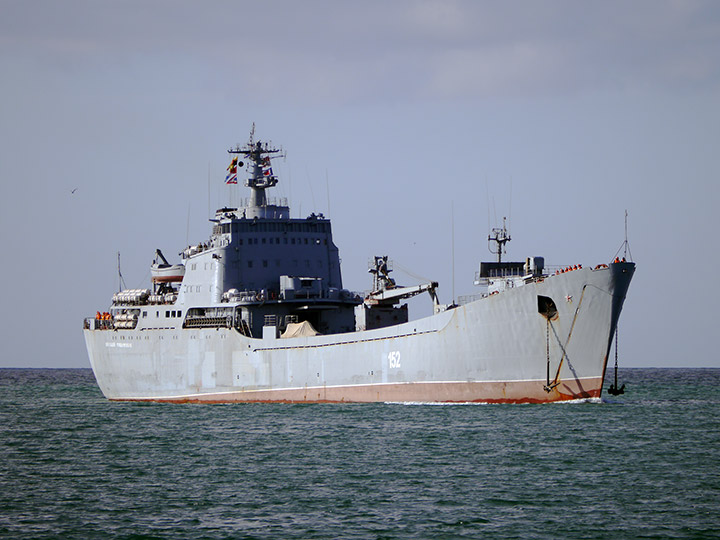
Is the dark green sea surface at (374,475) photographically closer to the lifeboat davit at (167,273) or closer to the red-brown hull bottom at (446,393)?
the red-brown hull bottom at (446,393)

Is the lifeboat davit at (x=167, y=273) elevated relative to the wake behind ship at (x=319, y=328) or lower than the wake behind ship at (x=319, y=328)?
elevated

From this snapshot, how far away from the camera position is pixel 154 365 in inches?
2213

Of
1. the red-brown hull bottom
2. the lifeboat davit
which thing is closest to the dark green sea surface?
the red-brown hull bottom

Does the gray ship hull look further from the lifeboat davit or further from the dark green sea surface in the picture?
the lifeboat davit

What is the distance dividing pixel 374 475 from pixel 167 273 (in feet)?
106

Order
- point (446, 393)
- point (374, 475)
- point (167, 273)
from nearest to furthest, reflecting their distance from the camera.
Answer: point (374, 475), point (446, 393), point (167, 273)

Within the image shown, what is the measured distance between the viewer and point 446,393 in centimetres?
4197

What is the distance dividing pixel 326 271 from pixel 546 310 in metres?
17.1

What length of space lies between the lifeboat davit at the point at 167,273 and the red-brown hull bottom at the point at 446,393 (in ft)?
35.1

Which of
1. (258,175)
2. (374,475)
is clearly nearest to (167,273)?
(258,175)

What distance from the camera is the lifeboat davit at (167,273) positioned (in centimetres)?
5731

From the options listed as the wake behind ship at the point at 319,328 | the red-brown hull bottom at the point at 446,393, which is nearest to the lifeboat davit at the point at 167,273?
the wake behind ship at the point at 319,328

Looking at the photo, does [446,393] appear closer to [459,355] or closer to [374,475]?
[459,355]

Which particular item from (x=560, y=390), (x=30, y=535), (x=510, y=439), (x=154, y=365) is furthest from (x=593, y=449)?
(x=154, y=365)
